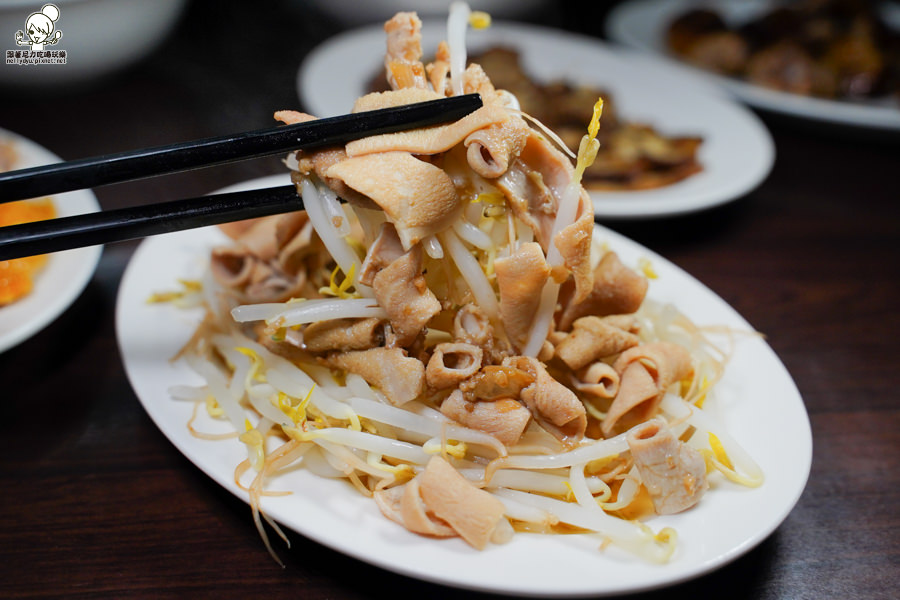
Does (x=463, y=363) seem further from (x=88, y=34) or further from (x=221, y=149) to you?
(x=88, y=34)

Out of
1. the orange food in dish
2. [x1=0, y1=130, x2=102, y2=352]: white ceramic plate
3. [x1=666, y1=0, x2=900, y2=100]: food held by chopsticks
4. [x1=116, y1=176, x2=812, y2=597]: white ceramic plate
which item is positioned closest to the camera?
[x1=116, y1=176, x2=812, y2=597]: white ceramic plate

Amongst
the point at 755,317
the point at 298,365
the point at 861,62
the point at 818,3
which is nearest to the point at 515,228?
the point at 298,365

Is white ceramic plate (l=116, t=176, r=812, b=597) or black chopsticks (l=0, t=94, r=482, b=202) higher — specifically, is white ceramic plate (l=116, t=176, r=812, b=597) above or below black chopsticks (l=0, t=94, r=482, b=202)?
below

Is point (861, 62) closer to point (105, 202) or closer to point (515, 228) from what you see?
point (515, 228)

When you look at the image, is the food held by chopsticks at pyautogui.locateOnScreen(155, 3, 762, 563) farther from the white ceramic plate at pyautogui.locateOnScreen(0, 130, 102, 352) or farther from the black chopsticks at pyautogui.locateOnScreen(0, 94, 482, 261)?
the white ceramic plate at pyautogui.locateOnScreen(0, 130, 102, 352)

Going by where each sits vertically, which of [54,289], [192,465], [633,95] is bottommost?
[633,95]

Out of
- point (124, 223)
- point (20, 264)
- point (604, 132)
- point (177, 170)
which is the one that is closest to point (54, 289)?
point (20, 264)

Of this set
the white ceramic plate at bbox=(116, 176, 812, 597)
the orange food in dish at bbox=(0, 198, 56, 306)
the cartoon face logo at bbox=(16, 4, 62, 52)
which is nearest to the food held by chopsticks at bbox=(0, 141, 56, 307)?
the orange food in dish at bbox=(0, 198, 56, 306)

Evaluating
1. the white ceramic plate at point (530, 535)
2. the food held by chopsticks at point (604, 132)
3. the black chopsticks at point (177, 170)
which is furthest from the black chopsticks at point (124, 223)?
the food held by chopsticks at point (604, 132)
